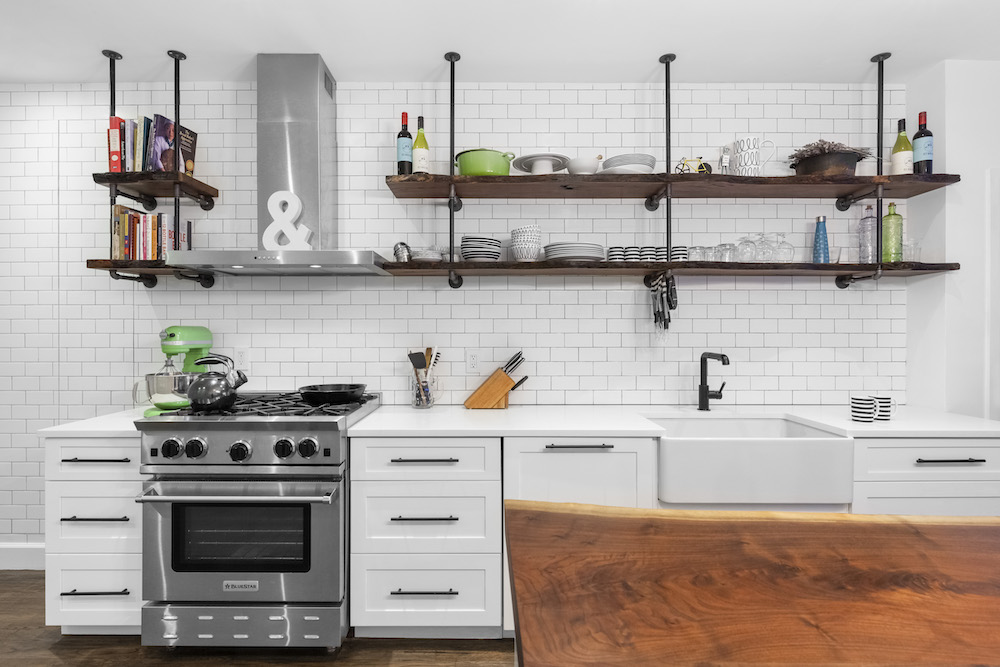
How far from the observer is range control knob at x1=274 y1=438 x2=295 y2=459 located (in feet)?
7.41

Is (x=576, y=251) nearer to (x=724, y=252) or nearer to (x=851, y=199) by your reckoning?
(x=724, y=252)

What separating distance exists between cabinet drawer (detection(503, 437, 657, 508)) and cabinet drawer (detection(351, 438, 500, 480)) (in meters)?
0.08

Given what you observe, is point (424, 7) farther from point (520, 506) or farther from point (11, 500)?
point (11, 500)

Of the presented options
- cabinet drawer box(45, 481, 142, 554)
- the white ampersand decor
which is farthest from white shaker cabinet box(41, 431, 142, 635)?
the white ampersand decor

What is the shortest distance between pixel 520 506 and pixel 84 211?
3.38 meters

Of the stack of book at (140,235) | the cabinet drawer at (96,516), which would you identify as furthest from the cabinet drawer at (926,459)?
the stack of book at (140,235)

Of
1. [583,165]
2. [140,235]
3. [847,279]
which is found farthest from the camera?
[847,279]

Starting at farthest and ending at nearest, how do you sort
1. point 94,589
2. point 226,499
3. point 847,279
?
point 847,279
point 94,589
point 226,499

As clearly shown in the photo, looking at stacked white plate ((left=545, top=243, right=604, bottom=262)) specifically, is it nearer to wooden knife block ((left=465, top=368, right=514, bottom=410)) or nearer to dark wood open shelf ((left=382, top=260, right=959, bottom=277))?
dark wood open shelf ((left=382, top=260, right=959, bottom=277))

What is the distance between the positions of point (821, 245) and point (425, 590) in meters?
2.59

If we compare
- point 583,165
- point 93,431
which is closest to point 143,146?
point 93,431

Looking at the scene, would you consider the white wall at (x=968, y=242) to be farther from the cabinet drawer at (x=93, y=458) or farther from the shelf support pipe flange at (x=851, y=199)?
the cabinet drawer at (x=93, y=458)

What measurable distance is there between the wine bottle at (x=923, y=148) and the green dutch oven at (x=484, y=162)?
204 cm

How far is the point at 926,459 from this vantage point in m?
2.35
